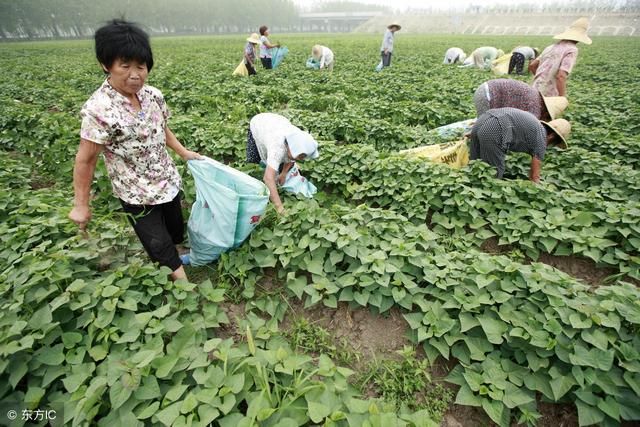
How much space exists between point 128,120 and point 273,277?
1.67 metres

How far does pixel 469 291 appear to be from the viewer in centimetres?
236

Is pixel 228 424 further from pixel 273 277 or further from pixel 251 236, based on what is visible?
pixel 251 236

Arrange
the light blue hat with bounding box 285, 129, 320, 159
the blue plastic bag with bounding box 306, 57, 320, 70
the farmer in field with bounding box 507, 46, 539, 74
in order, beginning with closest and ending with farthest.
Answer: the light blue hat with bounding box 285, 129, 320, 159
the farmer in field with bounding box 507, 46, 539, 74
the blue plastic bag with bounding box 306, 57, 320, 70

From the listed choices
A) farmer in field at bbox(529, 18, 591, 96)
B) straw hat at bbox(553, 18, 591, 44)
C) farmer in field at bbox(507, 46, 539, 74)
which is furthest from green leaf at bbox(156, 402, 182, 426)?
farmer in field at bbox(507, 46, 539, 74)

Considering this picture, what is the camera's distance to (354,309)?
2574 millimetres

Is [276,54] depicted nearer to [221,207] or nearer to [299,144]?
[299,144]

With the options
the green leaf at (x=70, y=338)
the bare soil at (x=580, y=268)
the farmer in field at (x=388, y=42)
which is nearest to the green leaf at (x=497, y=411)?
the bare soil at (x=580, y=268)

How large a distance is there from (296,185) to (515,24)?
91630 mm

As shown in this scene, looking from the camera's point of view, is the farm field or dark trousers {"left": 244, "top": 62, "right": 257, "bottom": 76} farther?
dark trousers {"left": 244, "top": 62, "right": 257, "bottom": 76}

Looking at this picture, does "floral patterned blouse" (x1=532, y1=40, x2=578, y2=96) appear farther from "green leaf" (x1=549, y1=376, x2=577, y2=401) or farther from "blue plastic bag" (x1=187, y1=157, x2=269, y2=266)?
"blue plastic bag" (x1=187, y1=157, x2=269, y2=266)

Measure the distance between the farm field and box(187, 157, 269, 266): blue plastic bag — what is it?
21 cm

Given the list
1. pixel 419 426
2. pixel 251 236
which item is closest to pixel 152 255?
pixel 251 236

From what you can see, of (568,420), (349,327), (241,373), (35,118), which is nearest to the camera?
(241,373)

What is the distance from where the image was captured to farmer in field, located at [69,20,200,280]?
1.87 m
